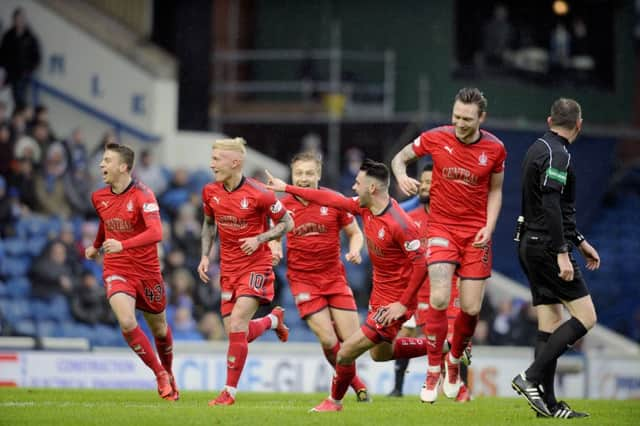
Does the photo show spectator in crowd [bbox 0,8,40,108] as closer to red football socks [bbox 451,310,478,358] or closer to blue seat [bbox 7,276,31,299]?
blue seat [bbox 7,276,31,299]

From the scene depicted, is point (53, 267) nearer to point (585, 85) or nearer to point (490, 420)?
point (490, 420)

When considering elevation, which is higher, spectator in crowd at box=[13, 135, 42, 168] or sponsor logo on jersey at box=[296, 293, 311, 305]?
spectator in crowd at box=[13, 135, 42, 168]

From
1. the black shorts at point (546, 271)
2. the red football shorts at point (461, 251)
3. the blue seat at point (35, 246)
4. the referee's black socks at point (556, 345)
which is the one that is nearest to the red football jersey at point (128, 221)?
the red football shorts at point (461, 251)

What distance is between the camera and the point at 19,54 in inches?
971

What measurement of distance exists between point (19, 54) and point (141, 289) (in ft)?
38.7

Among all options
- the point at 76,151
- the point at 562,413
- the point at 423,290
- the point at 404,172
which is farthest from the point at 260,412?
the point at 76,151

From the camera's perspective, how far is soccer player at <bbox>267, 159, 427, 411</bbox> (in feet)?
41.3

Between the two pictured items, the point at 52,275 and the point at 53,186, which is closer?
the point at 52,275

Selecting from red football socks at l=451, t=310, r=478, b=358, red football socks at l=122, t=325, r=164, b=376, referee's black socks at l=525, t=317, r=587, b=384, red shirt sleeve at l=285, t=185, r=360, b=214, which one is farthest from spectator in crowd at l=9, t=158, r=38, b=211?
referee's black socks at l=525, t=317, r=587, b=384

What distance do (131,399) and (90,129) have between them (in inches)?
488

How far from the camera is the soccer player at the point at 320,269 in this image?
14445 mm

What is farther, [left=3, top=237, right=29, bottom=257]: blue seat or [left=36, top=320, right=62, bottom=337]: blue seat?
[left=3, top=237, right=29, bottom=257]: blue seat

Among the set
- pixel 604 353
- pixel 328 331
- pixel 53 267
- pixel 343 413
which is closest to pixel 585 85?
pixel 604 353

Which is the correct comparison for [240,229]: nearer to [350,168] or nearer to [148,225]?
[148,225]
